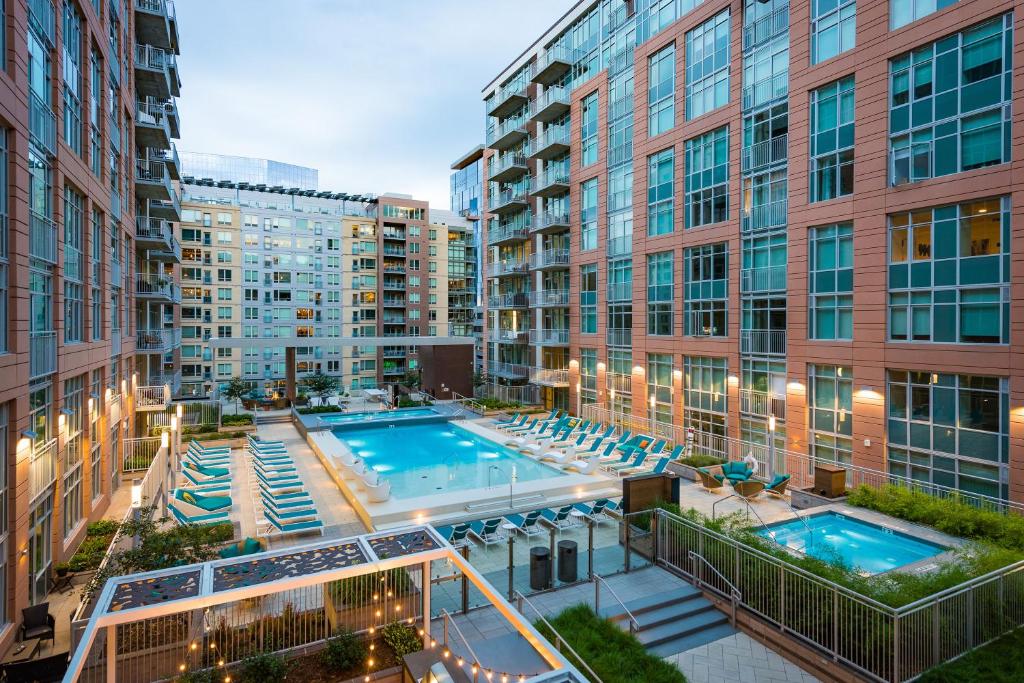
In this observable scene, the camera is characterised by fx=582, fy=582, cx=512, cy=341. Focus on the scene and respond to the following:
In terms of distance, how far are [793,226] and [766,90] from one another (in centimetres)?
543

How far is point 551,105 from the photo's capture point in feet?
106

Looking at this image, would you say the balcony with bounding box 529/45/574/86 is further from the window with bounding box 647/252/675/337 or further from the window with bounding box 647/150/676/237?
the window with bounding box 647/252/675/337

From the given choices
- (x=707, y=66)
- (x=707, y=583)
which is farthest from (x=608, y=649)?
(x=707, y=66)

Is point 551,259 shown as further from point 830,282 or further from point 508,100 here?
point 830,282

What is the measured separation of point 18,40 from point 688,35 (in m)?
23.2

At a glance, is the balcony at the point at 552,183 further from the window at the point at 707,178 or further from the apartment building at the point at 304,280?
the apartment building at the point at 304,280

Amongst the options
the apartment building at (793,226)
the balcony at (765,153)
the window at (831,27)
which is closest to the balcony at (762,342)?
the apartment building at (793,226)

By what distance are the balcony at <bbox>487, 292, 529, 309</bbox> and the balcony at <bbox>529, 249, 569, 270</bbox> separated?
3.05 m

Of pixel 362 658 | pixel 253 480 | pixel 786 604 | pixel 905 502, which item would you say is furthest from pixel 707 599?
pixel 253 480

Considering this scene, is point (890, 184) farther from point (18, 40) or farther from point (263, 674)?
point (18, 40)

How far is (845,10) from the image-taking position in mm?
18531

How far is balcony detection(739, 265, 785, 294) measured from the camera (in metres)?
20.8

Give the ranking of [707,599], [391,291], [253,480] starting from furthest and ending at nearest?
1. [391,291]
2. [253,480]
3. [707,599]

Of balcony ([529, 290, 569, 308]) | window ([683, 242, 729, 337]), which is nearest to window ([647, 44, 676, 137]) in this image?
window ([683, 242, 729, 337])
